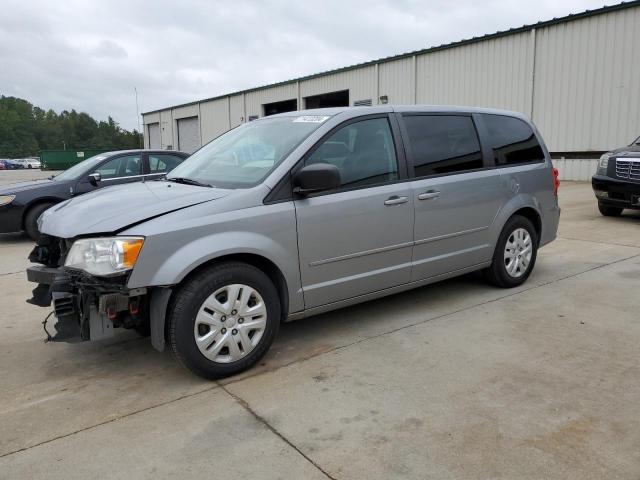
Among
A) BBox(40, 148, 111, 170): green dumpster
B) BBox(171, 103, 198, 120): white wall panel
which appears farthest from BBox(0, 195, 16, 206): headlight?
BBox(40, 148, 111, 170): green dumpster

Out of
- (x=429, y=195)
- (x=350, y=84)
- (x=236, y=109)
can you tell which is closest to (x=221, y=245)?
(x=429, y=195)

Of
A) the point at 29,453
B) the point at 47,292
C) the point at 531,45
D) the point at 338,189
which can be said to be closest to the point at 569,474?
the point at 338,189

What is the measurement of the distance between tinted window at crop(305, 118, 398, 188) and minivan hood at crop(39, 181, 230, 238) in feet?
2.80

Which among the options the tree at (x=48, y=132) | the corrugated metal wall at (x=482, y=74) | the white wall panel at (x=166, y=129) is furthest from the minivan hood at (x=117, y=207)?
the tree at (x=48, y=132)

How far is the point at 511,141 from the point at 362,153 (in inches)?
76.8

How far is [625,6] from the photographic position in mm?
14320

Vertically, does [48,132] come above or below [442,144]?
above

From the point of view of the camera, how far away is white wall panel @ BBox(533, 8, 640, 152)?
1459 centimetres

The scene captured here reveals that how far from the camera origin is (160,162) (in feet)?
31.4

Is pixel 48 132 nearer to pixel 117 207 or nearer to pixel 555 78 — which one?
pixel 555 78

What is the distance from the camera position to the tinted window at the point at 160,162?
31.1 feet

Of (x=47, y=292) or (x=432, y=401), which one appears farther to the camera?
(x=47, y=292)

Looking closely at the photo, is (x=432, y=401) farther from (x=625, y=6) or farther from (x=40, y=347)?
(x=625, y=6)

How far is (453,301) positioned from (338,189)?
1773 millimetres
